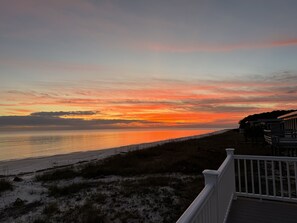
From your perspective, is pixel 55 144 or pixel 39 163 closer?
pixel 39 163

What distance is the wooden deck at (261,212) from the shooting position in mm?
4279

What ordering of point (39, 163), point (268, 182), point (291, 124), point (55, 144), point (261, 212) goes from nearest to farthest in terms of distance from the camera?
1. point (261, 212)
2. point (268, 182)
3. point (291, 124)
4. point (39, 163)
5. point (55, 144)

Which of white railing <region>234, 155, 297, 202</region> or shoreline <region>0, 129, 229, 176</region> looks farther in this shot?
shoreline <region>0, 129, 229, 176</region>

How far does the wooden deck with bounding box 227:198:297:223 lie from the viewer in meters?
4.28

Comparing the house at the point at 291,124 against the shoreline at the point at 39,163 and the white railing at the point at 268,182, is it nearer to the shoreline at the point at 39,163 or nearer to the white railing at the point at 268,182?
the white railing at the point at 268,182

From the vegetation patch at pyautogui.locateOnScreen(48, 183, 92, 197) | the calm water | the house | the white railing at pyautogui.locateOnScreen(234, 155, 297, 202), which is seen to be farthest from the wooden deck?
the calm water

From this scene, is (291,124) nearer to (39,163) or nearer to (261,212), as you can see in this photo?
(261,212)

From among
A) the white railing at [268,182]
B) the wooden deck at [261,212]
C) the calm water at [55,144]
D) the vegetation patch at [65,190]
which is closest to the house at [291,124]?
the white railing at [268,182]

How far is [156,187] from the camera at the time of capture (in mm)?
9391

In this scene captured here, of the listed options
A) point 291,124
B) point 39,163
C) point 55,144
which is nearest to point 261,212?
point 291,124

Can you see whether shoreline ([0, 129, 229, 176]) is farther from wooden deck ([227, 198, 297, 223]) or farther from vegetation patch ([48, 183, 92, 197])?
wooden deck ([227, 198, 297, 223])

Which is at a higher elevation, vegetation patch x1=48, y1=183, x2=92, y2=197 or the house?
the house

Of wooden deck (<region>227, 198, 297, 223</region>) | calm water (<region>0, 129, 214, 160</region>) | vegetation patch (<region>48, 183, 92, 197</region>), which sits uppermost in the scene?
wooden deck (<region>227, 198, 297, 223</region>)

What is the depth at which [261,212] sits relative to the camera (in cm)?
462
